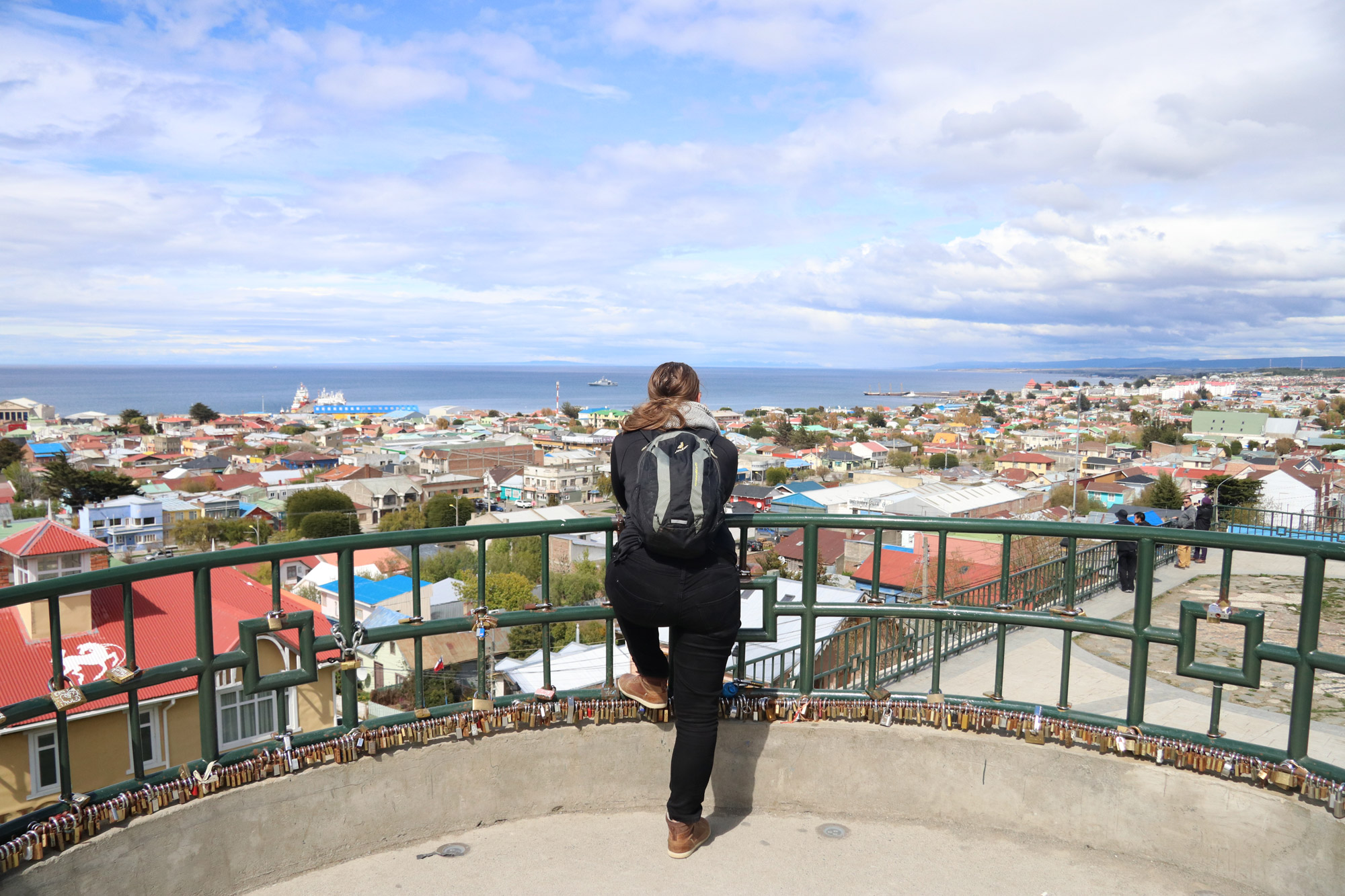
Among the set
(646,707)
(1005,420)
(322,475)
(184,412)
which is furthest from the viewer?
(184,412)

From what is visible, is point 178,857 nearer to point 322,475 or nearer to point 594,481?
point 594,481

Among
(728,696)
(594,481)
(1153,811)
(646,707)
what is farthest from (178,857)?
(594,481)

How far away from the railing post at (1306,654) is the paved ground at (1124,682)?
4.26 feet

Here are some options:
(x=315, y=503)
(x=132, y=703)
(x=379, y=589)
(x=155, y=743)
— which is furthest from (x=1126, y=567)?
(x=315, y=503)

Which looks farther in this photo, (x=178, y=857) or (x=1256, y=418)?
(x=1256, y=418)

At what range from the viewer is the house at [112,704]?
8.99 feet

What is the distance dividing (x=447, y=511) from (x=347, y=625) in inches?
2201

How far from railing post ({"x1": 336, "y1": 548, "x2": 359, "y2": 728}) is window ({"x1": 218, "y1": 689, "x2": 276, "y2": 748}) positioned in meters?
0.31

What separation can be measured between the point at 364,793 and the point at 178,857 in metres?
0.55

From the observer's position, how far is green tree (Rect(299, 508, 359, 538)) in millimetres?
50344

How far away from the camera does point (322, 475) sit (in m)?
70.9

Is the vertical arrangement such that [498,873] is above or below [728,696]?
below

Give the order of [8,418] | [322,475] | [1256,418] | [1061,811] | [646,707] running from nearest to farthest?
1. [1061,811]
2. [646,707]
3. [322,475]
4. [1256,418]
5. [8,418]

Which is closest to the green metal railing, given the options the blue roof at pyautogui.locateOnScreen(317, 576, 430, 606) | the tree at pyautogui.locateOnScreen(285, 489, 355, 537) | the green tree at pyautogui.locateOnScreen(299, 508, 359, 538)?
the blue roof at pyautogui.locateOnScreen(317, 576, 430, 606)
